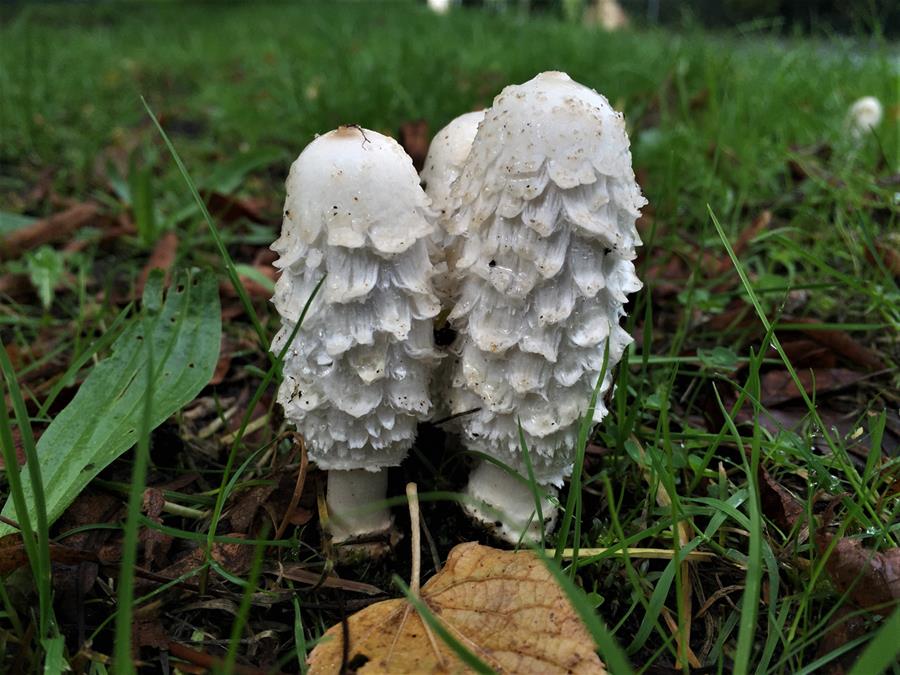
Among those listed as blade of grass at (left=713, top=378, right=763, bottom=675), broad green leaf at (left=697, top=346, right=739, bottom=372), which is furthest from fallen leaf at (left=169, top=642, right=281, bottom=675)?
broad green leaf at (left=697, top=346, right=739, bottom=372)

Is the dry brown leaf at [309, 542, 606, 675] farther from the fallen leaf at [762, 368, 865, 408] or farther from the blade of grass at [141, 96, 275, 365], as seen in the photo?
the fallen leaf at [762, 368, 865, 408]

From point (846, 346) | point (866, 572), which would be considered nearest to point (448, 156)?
point (866, 572)

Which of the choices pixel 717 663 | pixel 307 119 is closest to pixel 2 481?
pixel 717 663

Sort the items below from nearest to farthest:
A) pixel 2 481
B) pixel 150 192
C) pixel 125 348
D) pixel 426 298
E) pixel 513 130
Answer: pixel 513 130 → pixel 426 298 → pixel 2 481 → pixel 125 348 → pixel 150 192

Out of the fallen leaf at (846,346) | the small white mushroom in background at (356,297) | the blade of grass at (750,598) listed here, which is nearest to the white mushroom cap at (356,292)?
the small white mushroom in background at (356,297)

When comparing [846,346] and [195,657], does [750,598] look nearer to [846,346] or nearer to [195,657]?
[195,657]

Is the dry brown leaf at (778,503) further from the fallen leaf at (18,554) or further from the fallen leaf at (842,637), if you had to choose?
the fallen leaf at (18,554)

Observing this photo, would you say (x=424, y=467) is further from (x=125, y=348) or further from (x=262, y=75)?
(x=262, y=75)
